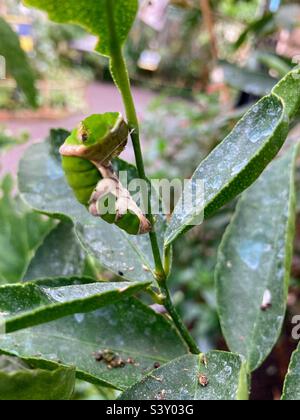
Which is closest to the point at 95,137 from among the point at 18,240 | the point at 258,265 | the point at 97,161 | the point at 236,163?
the point at 97,161

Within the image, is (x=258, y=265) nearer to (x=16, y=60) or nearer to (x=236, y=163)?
(x=236, y=163)

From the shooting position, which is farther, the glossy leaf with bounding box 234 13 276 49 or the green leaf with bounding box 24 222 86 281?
the glossy leaf with bounding box 234 13 276 49

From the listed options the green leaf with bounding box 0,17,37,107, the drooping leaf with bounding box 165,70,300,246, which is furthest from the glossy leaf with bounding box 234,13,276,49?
the drooping leaf with bounding box 165,70,300,246

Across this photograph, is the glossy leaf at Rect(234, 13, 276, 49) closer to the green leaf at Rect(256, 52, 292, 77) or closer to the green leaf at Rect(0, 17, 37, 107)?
→ the green leaf at Rect(256, 52, 292, 77)

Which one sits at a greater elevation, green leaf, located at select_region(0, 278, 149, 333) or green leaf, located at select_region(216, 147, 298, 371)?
green leaf, located at select_region(0, 278, 149, 333)

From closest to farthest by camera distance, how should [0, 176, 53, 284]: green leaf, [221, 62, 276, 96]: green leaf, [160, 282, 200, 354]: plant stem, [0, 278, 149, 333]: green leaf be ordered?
[0, 278, 149, 333]: green leaf → [160, 282, 200, 354]: plant stem → [0, 176, 53, 284]: green leaf → [221, 62, 276, 96]: green leaf

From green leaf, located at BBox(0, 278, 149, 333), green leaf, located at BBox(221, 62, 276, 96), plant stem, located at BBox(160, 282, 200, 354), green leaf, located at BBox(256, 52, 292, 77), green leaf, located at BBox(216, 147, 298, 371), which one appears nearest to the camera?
green leaf, located at BBox(0, 278, 149, 333)
